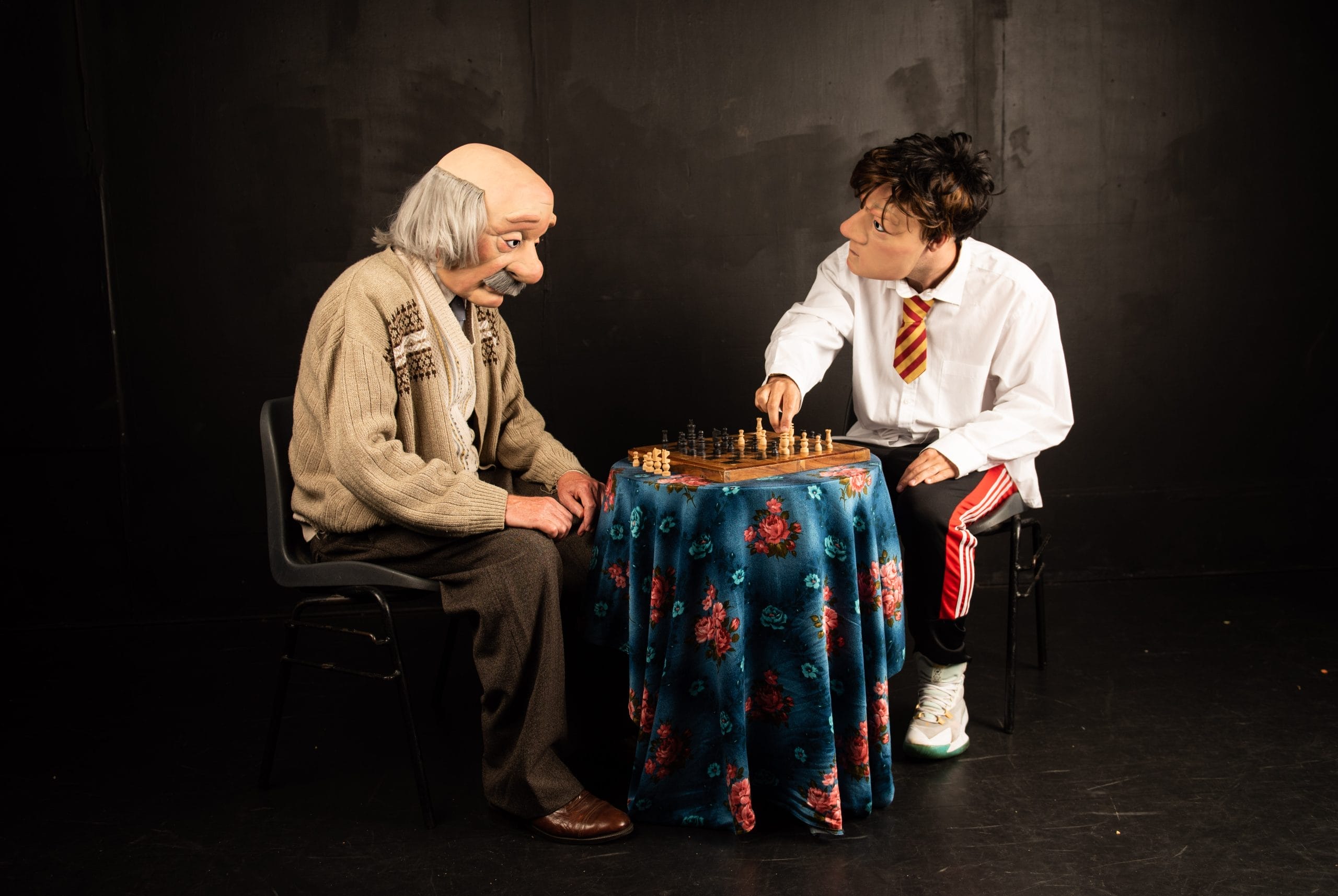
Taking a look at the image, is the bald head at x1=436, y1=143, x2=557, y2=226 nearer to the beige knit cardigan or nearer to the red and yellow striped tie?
the beige knit cardigan

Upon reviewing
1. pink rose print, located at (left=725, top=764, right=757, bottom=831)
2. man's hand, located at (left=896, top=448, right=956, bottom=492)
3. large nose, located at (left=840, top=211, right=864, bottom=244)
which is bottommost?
pink rose print, located at (left=725, top=764, right=757, bottom=831)

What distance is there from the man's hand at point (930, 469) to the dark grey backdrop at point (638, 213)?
1513 mm

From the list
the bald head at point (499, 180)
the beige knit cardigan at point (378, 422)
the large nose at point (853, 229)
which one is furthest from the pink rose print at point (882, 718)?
the bald head at point (499, 180)

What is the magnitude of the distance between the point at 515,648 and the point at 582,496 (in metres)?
0.56

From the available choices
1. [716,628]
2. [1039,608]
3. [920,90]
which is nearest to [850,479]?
[716,628]

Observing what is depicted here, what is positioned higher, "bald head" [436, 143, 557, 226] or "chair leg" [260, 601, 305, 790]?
"bald head" [436, 143, 557, 226]

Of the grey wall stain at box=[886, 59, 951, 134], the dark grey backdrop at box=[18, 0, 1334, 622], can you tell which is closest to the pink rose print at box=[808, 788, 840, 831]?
the dark grey backdrop at box=[18, 0, 1334, 622]

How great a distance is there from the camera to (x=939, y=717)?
314 centimetres

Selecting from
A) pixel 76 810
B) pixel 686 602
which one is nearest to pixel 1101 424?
pixel 686 602

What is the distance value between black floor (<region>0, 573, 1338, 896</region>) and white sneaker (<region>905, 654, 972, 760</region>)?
5cm

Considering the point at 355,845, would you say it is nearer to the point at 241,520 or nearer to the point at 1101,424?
the point at 241,520

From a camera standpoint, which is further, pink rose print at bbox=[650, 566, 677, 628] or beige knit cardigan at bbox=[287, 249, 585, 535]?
beige knit cardigan at bbox=[287, 249, 585, 535]

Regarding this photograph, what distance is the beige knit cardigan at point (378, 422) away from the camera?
2664mm

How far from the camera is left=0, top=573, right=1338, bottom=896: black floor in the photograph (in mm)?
2523
